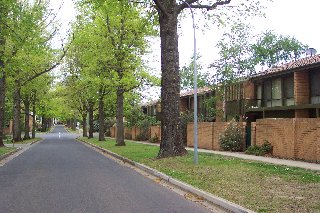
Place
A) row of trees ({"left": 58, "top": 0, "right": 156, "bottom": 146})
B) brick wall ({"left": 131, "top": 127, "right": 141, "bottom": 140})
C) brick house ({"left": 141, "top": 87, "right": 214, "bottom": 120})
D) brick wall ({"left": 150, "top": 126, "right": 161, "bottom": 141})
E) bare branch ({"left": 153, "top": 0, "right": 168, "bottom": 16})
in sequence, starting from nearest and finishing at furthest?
bare branch ({"left": 153, "top": 0, "right": 168, "bottom": 16}) → row of trees ({"left": 58, "top": 0, "right": 156, "bottom": 146}) → brick wall ({"left": 150, "top": 126, "right": 161, "bottom": 141}) → brick house ({"left": 141, "top": 87, "right": 214, "bottom": 120}) → brick wall ({"left": 131, "top": 127, "right": 141, "bottom": 140})

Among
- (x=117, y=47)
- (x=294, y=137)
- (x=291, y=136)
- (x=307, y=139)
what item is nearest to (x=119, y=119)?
(x=117, y=47)

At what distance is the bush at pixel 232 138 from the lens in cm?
2341

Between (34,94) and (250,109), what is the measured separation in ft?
94.0

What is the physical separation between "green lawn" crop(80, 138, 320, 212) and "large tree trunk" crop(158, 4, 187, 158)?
2176 millimetres

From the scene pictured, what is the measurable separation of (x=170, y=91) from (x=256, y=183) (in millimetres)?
8171

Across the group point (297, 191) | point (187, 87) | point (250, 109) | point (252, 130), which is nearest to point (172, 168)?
point (297, 191)

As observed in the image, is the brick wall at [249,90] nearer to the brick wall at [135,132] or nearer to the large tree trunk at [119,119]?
the large tree trunk at [119,119]

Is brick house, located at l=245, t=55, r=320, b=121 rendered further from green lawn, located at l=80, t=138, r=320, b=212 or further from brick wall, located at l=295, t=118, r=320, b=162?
green lawn, located at l=80, t=138, r=320, b=212

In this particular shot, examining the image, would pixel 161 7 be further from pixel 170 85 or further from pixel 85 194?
pixel 85 194

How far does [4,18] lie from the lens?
62.3 feet

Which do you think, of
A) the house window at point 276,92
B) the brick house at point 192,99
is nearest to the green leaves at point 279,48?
the brick house at point 192,99

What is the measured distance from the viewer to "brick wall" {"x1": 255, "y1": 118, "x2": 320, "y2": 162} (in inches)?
655

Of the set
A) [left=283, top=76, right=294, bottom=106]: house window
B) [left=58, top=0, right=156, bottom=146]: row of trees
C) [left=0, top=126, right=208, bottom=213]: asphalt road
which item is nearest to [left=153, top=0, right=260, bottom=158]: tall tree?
[left=0, top=126, right=208, bottom=213]: asphalt road

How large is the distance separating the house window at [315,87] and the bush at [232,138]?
5966 mm
